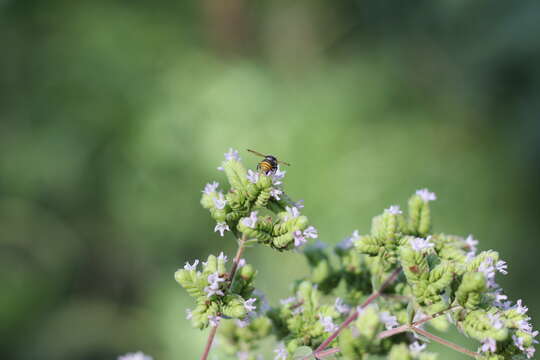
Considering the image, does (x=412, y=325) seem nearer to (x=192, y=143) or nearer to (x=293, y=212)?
(x=293, y=212)

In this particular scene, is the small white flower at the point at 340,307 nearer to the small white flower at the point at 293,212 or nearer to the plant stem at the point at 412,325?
the plant stem at the point at 412,325

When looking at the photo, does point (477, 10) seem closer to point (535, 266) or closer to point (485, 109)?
point (485, 109)

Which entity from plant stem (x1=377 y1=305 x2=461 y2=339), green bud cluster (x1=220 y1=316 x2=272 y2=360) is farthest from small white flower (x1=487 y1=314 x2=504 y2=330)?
green bud cluster (x1=220 y1=316 x2=272 y2=360)

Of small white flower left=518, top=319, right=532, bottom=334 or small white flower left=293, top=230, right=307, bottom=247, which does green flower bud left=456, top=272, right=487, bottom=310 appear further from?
small white flower left=293, top=230, right=307, bottom=247

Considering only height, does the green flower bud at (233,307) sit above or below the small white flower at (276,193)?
below

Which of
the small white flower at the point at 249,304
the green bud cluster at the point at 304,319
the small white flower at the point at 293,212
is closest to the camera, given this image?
the small white flower at the point at 249,304

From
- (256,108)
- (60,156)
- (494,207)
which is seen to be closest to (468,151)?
(494,207)

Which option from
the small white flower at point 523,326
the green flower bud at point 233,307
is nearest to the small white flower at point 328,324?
the green flower bud at point 233,307
